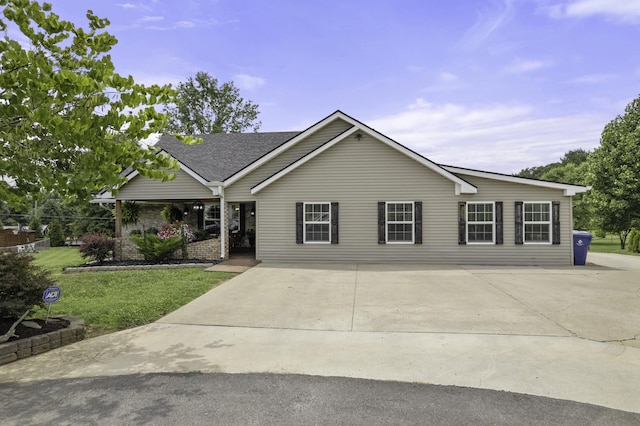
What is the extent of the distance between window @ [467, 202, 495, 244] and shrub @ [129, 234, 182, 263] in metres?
11.1

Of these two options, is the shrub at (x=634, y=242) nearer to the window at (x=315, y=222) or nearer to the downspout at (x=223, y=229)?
the window at (x=315, y=222)

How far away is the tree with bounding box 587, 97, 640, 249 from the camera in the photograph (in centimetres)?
2216

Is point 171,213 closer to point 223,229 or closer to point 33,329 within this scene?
point 223,229

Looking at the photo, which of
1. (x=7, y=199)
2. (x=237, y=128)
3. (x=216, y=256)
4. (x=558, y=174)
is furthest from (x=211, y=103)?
(x=558, y=174)

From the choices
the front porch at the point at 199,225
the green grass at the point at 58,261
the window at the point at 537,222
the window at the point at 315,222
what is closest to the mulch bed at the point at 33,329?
the green grass at the point at 58,261

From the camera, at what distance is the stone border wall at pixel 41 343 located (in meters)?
4.81

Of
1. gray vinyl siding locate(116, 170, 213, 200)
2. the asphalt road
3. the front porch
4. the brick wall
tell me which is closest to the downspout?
the front porch

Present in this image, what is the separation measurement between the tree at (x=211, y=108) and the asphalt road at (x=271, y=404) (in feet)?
117

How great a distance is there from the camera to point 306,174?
46.3 feet

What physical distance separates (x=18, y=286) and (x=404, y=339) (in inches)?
234

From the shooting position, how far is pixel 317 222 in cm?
1413

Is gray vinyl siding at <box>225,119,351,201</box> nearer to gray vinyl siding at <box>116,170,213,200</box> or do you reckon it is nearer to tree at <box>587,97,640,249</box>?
gray vinyl siding at <box>116,170,213,200</box>

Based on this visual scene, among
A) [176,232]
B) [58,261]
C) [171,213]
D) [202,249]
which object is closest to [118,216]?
[171,213]

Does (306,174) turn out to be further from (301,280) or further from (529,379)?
(529,379)
